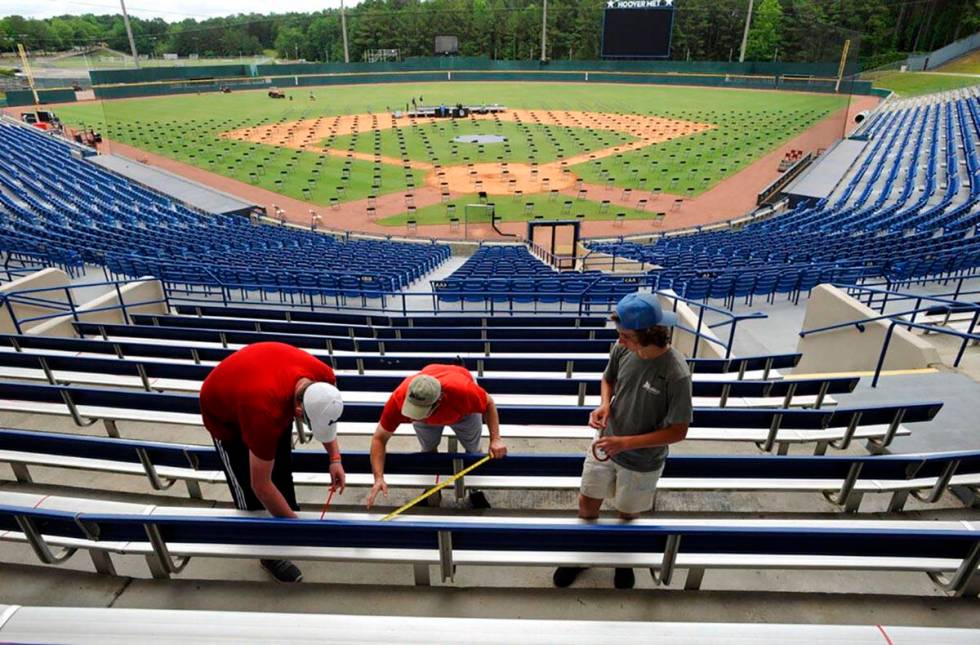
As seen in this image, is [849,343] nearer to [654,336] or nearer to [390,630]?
[654,336]

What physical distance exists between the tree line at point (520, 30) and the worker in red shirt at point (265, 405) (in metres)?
55.5

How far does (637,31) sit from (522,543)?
2863 inches

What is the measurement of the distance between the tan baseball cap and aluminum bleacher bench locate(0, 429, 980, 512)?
66 cm

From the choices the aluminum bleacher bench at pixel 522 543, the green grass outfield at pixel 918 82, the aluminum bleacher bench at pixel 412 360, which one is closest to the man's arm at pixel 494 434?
the aluminum bleacher bench at pixel 522 543

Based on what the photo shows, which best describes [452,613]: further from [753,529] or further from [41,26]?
[41,26]

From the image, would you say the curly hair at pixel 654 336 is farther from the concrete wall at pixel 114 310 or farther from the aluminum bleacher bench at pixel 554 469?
the concrete wall at pixel 114 310

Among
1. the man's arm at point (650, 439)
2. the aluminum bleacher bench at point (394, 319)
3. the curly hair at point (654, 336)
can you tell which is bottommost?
the aluminum bleacher bench at point (394, 319)

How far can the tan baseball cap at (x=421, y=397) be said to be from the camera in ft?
11.1

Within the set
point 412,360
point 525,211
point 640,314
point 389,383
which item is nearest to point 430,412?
point 640,314

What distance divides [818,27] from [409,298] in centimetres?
7091

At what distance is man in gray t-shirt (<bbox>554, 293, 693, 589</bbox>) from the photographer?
10.0ft

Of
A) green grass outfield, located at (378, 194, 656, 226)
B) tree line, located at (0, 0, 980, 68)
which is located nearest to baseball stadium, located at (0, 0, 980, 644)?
green grass outfield, located at (378, 194, 656, 226)

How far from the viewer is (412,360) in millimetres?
6695

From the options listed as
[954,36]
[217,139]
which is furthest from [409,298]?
[954,36]
